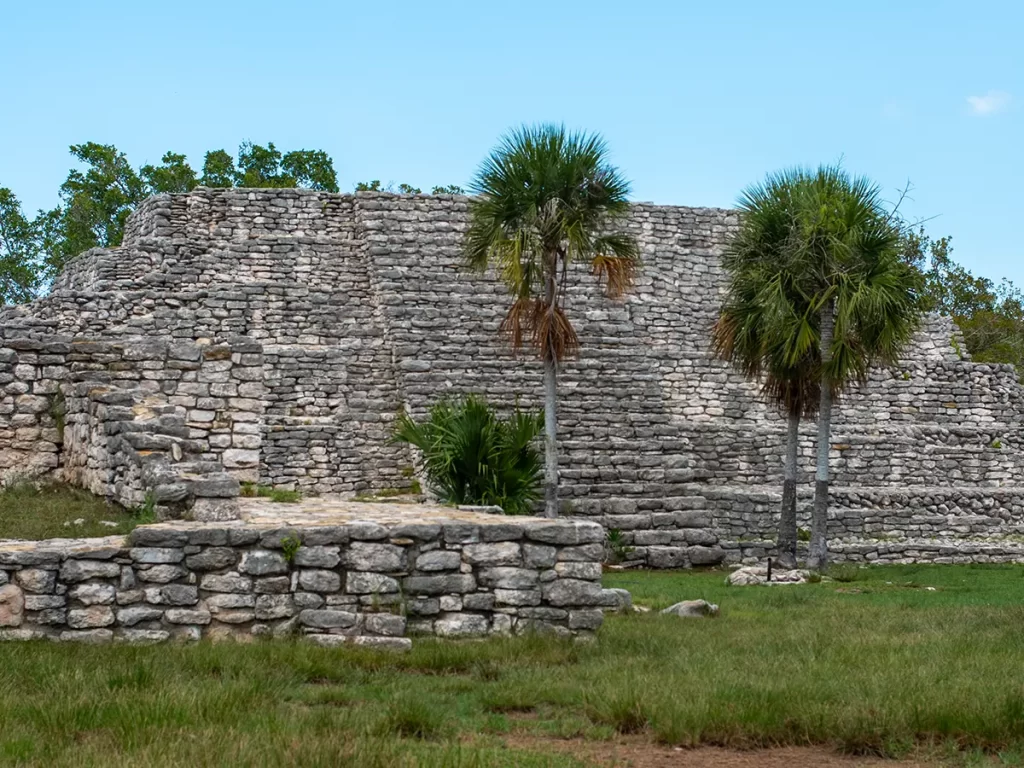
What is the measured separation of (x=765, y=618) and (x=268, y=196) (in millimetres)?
16147

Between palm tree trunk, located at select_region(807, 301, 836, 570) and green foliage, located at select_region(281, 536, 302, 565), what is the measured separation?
1033 centimetres

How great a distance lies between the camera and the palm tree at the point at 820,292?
54.8 feet

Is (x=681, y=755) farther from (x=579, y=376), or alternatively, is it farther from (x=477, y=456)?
(x=579, y=376)

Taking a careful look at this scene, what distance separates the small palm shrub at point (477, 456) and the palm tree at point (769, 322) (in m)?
3.26

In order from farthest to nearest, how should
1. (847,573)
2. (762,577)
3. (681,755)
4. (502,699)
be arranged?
(847,573)
(762,577)
(502,699)
(681,755)

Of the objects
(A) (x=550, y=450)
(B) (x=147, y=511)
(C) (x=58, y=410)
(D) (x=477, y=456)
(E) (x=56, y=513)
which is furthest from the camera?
(A) (x=550, y=450)

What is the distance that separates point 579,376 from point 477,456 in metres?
4.74

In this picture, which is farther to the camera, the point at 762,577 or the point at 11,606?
the point at 762,577

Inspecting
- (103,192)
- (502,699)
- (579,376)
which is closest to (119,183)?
(103,192)

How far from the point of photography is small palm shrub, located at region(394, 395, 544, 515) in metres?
→ 16.8

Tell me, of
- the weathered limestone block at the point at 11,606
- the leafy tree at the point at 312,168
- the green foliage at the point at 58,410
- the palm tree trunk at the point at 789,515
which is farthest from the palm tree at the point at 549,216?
the leafy tree at the point at 312,168

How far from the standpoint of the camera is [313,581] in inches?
330

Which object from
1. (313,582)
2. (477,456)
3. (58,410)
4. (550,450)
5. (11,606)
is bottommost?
(11,606)

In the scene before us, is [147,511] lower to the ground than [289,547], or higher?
higher
